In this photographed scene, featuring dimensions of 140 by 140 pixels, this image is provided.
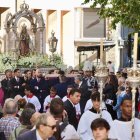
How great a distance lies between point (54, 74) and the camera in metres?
22.0

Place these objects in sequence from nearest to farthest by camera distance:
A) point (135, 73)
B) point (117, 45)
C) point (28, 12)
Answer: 1. point (135, 73)
2. point (28, 12)
3. point (117, 45)

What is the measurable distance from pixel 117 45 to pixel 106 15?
1886cm

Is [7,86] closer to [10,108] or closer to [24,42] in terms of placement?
[10,108]

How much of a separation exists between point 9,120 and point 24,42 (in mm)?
29620

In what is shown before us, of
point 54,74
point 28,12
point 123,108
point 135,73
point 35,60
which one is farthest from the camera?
point 28,12

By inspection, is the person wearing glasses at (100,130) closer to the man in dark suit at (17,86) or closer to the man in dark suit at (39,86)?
the man in dark suit at (39,86)

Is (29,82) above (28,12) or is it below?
below

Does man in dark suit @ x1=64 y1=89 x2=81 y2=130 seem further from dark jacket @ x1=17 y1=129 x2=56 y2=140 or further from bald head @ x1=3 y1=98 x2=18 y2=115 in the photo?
dark jacket @ x1=17 y1=129 x2=56 y2=140

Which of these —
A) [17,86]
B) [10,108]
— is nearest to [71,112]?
[10,108]

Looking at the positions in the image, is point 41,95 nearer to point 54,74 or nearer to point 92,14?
point 54,74

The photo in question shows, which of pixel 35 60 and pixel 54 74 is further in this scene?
pixel 35 60

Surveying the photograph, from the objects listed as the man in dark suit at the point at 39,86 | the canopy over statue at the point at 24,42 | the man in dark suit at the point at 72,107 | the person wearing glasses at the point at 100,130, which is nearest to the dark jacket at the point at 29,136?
the person wearing glasses at the point at 100,130

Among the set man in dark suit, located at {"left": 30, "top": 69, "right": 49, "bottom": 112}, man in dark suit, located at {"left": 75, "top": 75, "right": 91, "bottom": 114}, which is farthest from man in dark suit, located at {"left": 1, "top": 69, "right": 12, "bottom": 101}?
man in dark suit, located at {"left": 75, "top": 75, "right": 91, "bottom": 114}

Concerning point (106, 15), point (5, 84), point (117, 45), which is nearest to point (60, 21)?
point (117, 45)
